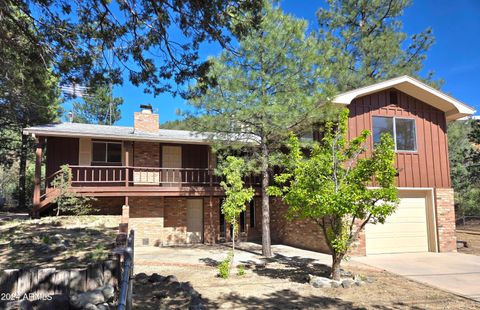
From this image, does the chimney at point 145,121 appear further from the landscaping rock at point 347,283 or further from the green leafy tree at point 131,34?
the landscaping rock at point 347,283

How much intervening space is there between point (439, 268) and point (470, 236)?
28.2 feet

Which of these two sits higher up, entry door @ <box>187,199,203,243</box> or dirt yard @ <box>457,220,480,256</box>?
entry door @ <box>187,199,203,243</box>

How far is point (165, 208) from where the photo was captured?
15633mm

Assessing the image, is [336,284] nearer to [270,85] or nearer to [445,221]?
[270,85]

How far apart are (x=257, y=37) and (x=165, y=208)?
8.55 meters

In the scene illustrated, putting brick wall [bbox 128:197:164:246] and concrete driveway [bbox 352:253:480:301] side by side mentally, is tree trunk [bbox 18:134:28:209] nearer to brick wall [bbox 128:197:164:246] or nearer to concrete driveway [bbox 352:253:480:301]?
brick wall [bbox 128:197:164:246]

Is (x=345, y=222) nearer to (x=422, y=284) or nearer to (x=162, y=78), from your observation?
(x=422, y=284)

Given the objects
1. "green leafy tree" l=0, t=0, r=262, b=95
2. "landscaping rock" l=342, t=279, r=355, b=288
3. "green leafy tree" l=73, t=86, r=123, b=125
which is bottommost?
"landscaping rock" l=342, t=279, r=355, b=288

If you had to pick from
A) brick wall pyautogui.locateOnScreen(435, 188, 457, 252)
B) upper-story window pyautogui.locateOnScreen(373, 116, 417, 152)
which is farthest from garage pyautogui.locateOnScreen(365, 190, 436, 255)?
upper-story window pyautogui.locateOnScreen(373, 116, 417, 152)

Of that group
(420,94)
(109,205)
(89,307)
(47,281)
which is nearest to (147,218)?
(109,205)

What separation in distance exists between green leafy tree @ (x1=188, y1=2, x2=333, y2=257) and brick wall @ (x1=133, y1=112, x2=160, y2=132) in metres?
5.11

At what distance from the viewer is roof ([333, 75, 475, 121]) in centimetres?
1202

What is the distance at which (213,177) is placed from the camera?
1636cm

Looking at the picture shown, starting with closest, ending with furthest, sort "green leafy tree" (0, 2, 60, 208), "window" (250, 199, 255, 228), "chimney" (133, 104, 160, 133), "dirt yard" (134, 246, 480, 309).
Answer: "dirt yard" (134, 246, 480, 309) < "green leafy tree" (0, 2, 60, 208) < "chimney" (133, 104, 160, 133) < "window" (250, 199, 255, 228)
